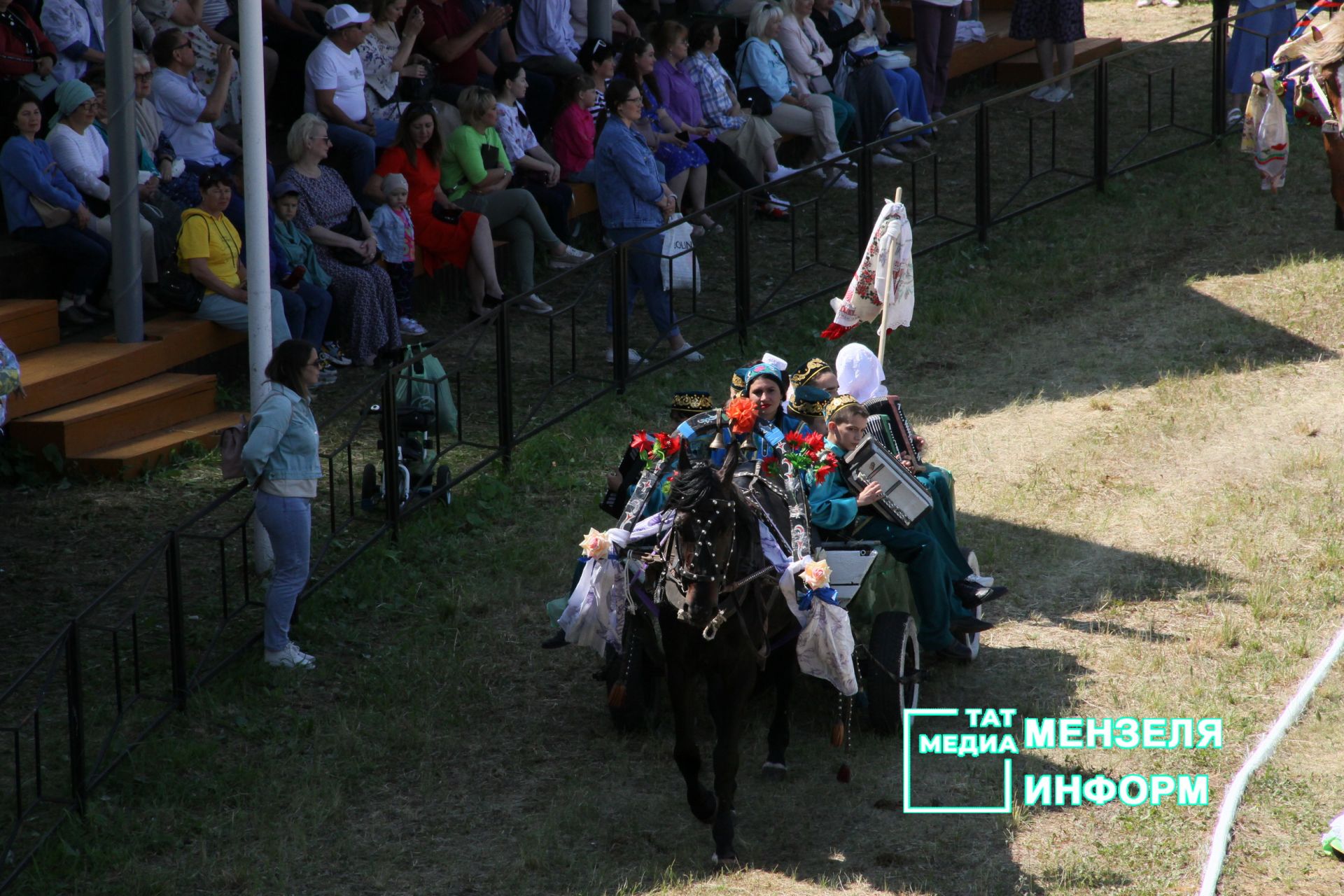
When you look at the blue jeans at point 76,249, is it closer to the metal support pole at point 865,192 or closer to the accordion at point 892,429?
the accordion at point 892,429

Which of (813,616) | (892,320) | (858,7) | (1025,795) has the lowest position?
(1025,795)

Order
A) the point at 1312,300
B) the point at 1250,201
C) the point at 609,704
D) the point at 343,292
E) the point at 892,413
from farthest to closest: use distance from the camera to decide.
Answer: the point at 1250,201, the point at 1312,300, the point at 343,292, the point at 892,413, the point at 609,704

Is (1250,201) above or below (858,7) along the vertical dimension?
below

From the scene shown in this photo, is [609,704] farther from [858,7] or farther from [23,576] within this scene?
[858,7]

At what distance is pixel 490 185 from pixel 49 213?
142 inches

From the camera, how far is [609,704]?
8180mm

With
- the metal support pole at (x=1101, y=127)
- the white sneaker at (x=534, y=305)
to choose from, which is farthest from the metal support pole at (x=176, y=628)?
the metal support pole at (x=1101, y=127)

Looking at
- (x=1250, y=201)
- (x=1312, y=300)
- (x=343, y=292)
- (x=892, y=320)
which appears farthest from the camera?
(x=1250, y=201)

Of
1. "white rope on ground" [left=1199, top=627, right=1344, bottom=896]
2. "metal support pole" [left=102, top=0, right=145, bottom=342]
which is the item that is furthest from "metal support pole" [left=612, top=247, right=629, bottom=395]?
"white rope on ground" [left=1199, top=627, right=1344, bottom=896]

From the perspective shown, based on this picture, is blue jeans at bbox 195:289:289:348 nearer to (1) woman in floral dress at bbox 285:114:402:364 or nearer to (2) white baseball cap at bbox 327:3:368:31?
(1) woman in floral dress at bbox 285:114:402:364

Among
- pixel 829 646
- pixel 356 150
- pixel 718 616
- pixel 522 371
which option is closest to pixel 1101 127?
pixel 522 371

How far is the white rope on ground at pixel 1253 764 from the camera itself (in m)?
7.18

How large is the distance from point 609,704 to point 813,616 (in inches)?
46.6

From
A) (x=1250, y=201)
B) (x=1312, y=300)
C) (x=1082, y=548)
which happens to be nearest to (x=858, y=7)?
(x=1250, y=201)
